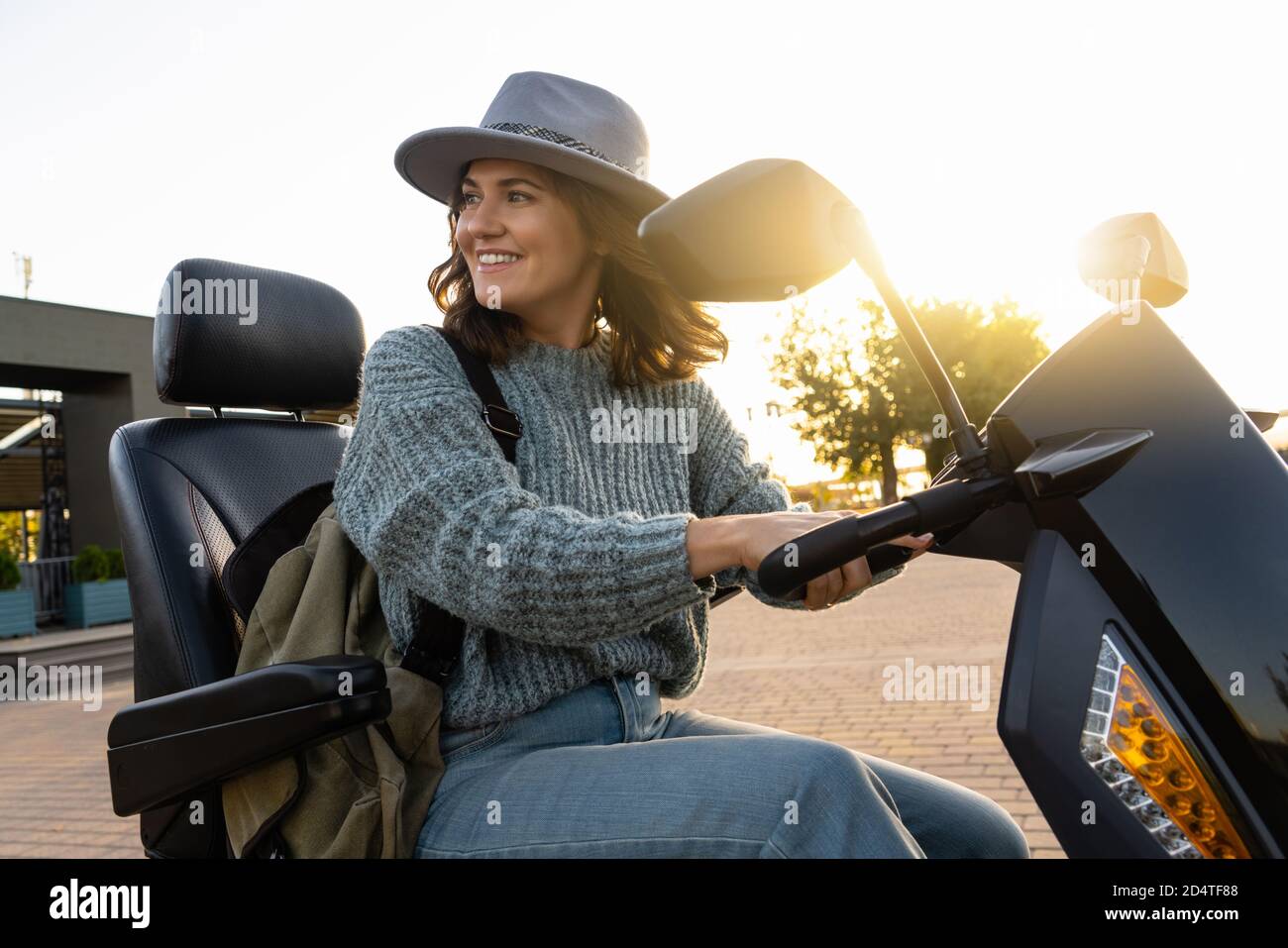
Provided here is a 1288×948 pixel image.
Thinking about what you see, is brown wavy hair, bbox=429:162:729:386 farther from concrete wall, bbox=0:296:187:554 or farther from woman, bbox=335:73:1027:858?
concrete wall, bbox=0:296:187:554

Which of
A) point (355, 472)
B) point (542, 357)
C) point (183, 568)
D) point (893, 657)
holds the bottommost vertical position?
point (893, 657)

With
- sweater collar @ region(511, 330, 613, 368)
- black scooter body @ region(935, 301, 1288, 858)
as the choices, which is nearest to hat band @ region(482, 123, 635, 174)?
sweater collar @ region(511, 330, 613, 368)

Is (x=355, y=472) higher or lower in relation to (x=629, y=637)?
higher

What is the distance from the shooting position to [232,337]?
213cm

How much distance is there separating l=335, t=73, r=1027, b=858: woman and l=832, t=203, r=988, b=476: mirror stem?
20cm

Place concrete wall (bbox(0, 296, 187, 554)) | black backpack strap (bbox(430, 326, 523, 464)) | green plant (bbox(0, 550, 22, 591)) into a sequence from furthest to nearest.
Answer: concrete wall (bbox(0, 296, 187, 554)), green plant (bbox(0, 550, 22, 591)), black backpack strap (bbox(430, 326, 523, 464))

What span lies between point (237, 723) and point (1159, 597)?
1098mm

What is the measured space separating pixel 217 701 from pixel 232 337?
3.08 feet

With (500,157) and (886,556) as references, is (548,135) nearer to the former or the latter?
(500,157)

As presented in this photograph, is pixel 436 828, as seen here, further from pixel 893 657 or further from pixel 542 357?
pixel 893 657

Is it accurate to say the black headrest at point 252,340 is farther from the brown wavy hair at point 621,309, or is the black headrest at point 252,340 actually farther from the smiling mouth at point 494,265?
the smiling mouth at point 494,265

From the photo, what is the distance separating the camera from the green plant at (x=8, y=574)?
1730cm

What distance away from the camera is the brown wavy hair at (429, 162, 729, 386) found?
1.95m
